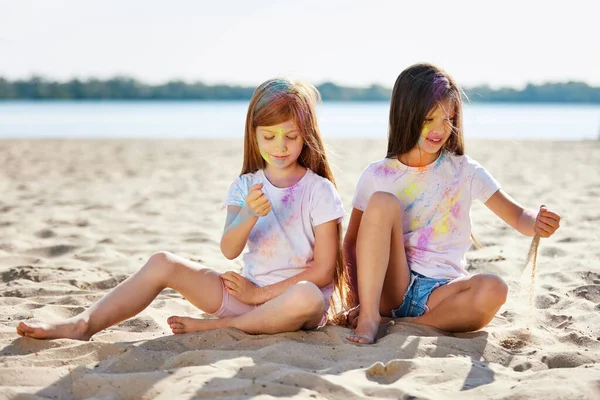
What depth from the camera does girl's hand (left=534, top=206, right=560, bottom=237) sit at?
2.99 m

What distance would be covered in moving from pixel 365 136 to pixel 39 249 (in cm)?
1221

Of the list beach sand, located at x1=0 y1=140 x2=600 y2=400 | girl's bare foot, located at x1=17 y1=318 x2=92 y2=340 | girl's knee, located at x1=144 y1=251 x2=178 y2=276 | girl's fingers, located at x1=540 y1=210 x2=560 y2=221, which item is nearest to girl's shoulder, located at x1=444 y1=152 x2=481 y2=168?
girl's fingers, located at x1=540 y1=210 x2=560 y2=221

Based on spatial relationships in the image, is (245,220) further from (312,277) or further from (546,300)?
(546,300)

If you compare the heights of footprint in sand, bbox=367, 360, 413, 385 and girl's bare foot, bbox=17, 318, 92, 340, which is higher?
footprint in sand, bbox=367, 360, 413, 385

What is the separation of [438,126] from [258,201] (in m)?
0.87

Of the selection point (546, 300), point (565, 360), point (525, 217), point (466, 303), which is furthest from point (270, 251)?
point (546, 300)

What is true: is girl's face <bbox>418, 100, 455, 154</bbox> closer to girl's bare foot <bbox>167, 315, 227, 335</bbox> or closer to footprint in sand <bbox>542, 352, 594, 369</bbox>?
footprint in sand <bbox>542, 352, 594, 369</bbox>

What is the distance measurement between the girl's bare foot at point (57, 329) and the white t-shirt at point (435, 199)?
50.8 inches

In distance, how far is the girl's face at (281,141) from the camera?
121 inches

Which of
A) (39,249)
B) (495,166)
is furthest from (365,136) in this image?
(39,249)

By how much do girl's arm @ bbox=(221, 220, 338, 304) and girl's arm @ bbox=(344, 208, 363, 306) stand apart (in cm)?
25

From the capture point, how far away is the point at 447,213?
10.7ft

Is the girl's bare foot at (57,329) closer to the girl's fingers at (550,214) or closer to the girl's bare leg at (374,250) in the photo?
the girl's bare leg at (374,250)

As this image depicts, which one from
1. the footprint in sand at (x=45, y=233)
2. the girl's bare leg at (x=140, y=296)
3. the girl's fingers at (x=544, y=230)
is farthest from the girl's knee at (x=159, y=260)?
the footprint in sand at (x=45, y=233)
